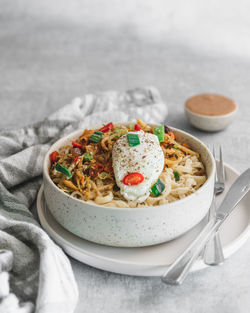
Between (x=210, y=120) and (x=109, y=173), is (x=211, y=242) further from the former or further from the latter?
(x=210, y=120)

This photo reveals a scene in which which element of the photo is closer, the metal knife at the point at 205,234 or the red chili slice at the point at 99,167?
the metal knife at the point at 205,234

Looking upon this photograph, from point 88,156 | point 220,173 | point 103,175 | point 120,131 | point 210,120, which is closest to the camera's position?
point 103,175

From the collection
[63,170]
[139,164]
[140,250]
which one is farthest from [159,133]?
[140,250]

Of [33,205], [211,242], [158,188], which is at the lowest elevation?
[33,205]

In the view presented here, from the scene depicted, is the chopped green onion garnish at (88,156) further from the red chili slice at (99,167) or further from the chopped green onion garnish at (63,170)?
the chopped green onion garnish at (63,170)

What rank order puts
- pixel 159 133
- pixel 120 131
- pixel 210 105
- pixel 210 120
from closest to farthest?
pixel 159 133 → pixel 120 131 → pixel 210 120 → pixel 210 105

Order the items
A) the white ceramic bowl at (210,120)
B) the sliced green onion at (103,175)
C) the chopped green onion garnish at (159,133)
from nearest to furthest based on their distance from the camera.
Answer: the sliced green onion at (103,175), the chopped green onion garnish at (159,133), the white ceramic bowl at (210,120)

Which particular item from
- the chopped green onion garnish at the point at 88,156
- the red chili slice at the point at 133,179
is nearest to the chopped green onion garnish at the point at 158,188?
the red chili slice at the point at 133,179

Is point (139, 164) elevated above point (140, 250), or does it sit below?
above
